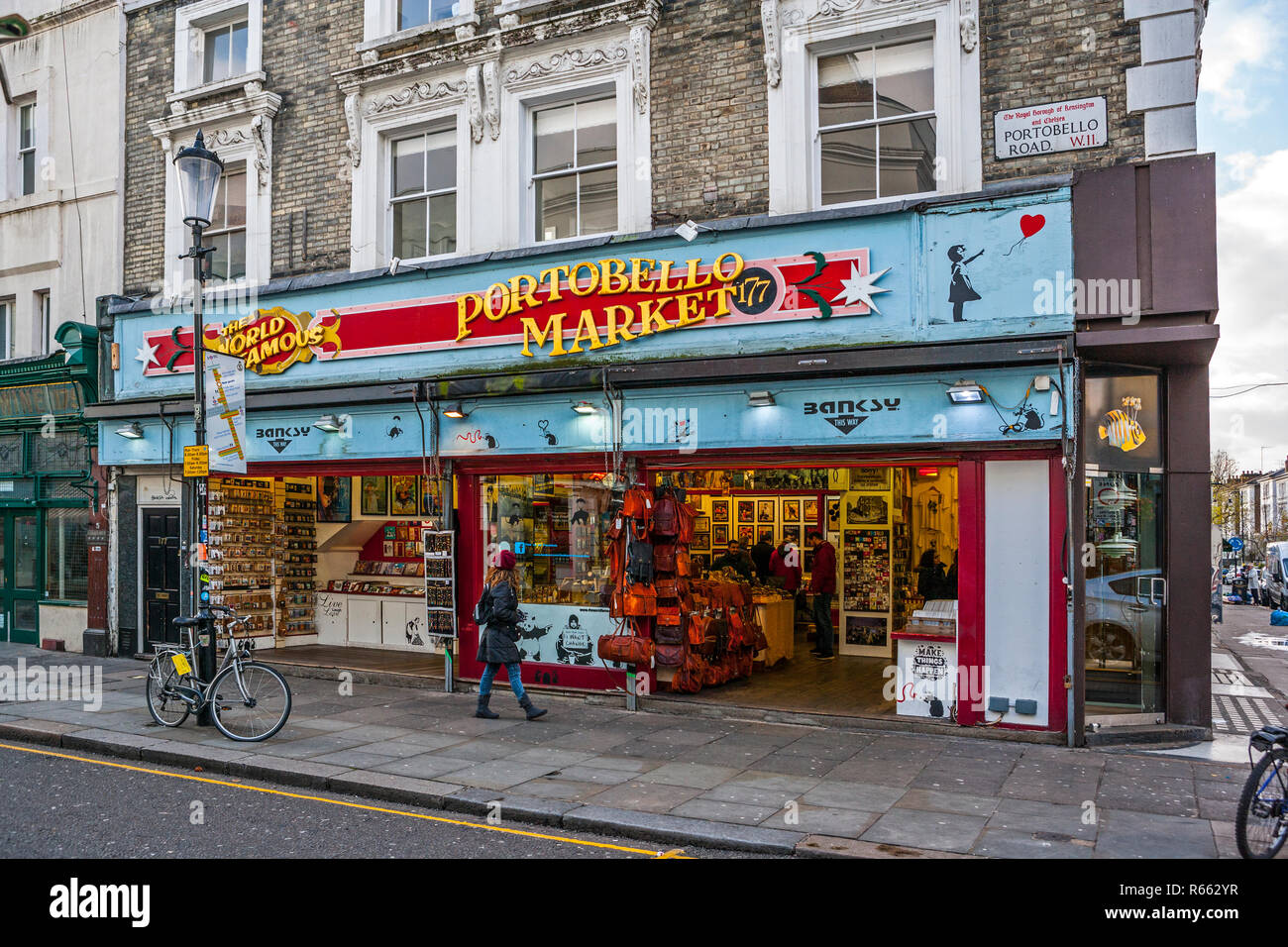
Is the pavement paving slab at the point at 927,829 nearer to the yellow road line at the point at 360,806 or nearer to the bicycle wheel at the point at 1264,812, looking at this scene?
the yellow road line at the point at 360,806

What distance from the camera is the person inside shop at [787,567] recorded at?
15586 millimetres

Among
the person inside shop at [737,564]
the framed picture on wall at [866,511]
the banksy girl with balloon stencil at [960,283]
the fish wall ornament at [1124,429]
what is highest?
the banksy girl with balloon stencil at [960,283]

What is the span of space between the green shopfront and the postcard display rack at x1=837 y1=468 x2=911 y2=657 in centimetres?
1229

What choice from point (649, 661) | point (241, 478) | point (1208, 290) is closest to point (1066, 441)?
point (1208, 290)

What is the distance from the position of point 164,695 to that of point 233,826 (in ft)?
13.0

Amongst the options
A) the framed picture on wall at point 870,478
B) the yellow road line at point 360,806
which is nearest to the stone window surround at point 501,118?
the framed picture on wall at point 870,478

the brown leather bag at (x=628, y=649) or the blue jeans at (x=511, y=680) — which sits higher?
the brown leather bag at (x=628, y=649)

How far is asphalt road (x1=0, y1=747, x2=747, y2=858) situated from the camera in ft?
22.0

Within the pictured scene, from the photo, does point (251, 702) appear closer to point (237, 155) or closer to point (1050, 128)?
point (237, 155)

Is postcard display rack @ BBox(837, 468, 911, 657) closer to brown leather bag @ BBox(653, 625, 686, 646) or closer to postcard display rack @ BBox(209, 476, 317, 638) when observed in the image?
brown leather bag @ BBox(653, 625, 686, 646)

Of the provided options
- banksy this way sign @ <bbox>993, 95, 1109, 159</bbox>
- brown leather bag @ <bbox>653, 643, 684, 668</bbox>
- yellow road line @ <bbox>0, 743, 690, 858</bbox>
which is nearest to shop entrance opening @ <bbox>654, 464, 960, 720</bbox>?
brown leather bag @ <bbox>653, 643, 684, 668</bbox>

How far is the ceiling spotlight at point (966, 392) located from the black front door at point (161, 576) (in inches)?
474

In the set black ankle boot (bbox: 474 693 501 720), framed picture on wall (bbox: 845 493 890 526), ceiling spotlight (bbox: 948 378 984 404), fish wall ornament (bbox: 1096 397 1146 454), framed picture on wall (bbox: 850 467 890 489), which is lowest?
black ankle boot (bbox: 474 693 501 720)
